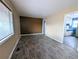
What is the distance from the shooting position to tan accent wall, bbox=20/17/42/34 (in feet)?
23.6

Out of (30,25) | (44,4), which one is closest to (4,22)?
(44,4)

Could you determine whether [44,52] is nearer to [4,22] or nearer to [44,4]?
[4,22]

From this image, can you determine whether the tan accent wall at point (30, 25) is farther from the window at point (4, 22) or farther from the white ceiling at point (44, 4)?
the window at point (4, 22)

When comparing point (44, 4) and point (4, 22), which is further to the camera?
point (44, 4)

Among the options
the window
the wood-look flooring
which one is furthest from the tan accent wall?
the window

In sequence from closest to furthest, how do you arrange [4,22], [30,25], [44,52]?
[4,22], [44,52], [30,25]

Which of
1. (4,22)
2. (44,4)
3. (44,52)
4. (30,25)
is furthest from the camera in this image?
(30,25)

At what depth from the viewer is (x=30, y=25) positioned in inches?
294

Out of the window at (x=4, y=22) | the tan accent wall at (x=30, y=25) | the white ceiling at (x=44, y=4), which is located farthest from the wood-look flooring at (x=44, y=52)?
the tan accent wall at (x=30, y=25)

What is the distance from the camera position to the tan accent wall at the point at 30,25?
721 cm

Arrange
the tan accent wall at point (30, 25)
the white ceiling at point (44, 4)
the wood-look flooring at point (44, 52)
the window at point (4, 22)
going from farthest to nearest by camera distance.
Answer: the tan accent wall at point (30, 25) → the white ceiling at point (44, 4) → the wood-look flooring at point (44, 52) → the window at point (4, 22)

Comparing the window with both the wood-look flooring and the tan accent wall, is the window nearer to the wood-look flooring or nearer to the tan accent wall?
the wood-look flooring

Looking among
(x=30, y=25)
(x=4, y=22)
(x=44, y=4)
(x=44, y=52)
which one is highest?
(x=44, y=4)

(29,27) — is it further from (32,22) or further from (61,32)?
(61,32)
